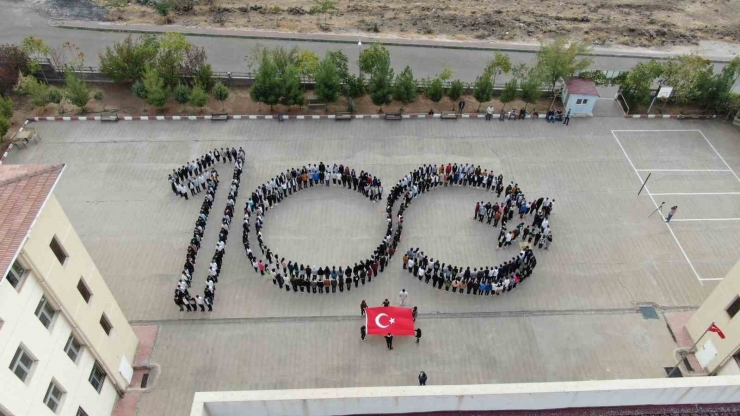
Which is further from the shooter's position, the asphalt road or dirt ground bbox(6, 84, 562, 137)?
the asphalt road

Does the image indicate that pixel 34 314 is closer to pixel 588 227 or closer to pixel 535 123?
pixel 588 227

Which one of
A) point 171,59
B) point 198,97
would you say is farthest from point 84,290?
point 171,59

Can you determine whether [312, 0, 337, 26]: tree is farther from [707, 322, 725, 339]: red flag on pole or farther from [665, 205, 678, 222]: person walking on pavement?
[707, 322, 725, 339]: red flag on pole

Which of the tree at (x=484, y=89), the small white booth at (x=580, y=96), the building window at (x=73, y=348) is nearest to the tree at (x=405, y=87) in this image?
the tree at (x=484, y=89)

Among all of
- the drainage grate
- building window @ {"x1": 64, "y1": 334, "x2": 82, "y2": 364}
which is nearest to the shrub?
building window @ {"x1": 64, "y1": 334, "x2": 82, "y2": 364}

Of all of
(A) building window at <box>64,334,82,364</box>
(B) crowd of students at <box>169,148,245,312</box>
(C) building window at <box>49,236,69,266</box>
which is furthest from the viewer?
(B) crowd of students at <box>169,148,245,312</box>

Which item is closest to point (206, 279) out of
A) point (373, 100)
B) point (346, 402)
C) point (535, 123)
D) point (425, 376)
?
point (425, 376)

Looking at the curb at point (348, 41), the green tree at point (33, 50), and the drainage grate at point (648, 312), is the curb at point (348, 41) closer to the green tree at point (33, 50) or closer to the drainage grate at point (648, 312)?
the green tree at point (33, 50)
